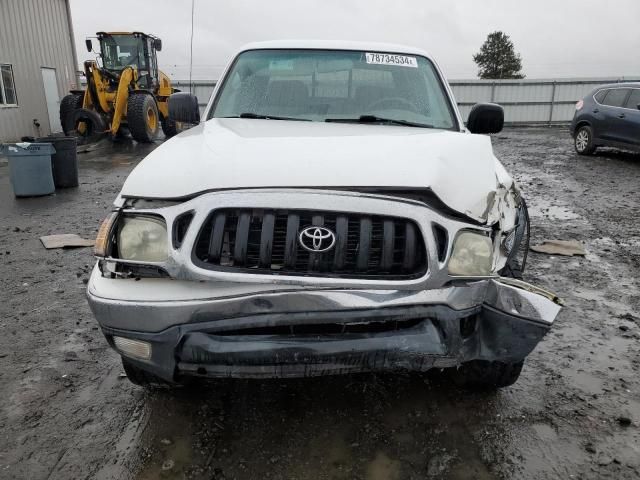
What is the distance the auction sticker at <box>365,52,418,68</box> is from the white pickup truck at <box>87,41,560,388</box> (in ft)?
5.41

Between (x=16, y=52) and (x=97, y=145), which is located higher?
(x=16, y=52)

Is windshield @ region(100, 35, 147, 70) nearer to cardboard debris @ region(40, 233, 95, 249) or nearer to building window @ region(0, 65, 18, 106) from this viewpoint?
building window @ region(0, 65, 18, 106)

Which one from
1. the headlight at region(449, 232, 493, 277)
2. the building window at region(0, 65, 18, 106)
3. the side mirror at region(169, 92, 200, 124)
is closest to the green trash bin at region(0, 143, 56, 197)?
the side mirror at region(169, 92, 200, 124)

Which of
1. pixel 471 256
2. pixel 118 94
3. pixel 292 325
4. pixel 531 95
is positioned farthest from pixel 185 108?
pixel 531 95

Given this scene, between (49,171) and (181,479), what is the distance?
724 centimetres

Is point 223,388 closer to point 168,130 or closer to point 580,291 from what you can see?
point 580,291

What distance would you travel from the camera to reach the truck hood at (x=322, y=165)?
2043 millimetres

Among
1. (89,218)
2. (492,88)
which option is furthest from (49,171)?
(492,88)

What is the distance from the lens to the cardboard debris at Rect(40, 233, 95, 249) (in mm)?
5316

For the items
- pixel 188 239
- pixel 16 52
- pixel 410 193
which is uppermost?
pixel 16 52

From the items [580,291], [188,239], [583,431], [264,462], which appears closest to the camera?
→ [188,239]

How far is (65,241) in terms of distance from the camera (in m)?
5.45

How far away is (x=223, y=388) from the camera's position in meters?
2.71

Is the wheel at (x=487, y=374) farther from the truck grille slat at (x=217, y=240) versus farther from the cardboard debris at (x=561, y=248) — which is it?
the cardboard debris at (x=561, y=248)
